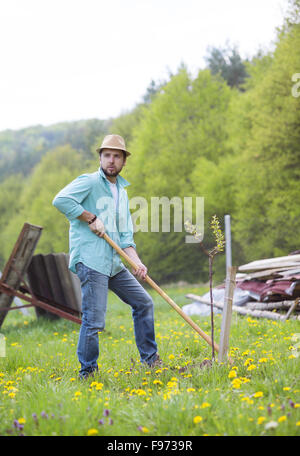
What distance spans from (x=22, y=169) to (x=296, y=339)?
55.8m

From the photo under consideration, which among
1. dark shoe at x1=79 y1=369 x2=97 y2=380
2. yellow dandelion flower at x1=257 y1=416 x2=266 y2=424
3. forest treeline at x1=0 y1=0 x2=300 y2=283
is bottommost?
dark shoe at x1=79 y1=369 x2=97 y2=380

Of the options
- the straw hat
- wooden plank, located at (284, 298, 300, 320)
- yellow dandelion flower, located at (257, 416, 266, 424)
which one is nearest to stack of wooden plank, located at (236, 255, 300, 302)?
wooden plank, located at (284, 298, 300, 320)

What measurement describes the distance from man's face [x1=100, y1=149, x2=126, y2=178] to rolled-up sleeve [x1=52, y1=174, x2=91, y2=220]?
0.20m

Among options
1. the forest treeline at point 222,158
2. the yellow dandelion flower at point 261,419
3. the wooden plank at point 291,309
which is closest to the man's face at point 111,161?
the yellow dandelion flower at point 261,419

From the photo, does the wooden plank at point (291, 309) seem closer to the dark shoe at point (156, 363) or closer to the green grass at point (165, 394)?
the green grass at point (165, 394)

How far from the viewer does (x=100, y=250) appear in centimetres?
375

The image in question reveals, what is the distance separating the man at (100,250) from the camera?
3.68m

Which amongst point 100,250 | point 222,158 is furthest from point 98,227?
point 222,158

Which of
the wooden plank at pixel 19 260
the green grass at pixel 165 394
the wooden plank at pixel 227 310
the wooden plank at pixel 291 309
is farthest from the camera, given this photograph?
the wooden plank at pixel 19 260

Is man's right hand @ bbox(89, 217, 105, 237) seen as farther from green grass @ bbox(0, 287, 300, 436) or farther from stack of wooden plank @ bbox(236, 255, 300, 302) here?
stack of wooden plank @ bbox(236, 255, 300, 302)

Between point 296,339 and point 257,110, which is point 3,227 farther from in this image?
point 296,339

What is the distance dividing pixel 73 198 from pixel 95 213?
271 millimetres

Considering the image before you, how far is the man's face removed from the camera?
3941 mm

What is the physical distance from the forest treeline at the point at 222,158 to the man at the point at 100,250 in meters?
4.82
